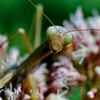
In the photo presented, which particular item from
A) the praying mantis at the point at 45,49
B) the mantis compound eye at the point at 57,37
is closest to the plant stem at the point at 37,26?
the praying mantis at the point at 45,49

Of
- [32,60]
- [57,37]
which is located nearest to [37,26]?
[32,60]

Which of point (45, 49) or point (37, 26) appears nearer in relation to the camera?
point (45, 49)

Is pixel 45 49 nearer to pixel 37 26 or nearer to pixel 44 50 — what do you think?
pixel 44 50

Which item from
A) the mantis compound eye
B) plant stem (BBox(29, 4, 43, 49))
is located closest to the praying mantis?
the mantis compound eye

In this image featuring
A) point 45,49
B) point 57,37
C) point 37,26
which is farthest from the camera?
point 37,26

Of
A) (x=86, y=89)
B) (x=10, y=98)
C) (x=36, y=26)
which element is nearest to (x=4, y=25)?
(x=36, y=26)

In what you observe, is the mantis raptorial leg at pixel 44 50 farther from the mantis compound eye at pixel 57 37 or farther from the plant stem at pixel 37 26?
the plant stem at pixel 37 26

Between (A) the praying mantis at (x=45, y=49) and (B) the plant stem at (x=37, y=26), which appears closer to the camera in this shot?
(A) the praying mantis at (x=45, y=49)

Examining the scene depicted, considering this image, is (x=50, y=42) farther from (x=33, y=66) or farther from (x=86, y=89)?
(x=86, y=89)

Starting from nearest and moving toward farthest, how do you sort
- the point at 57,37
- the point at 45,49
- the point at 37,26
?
the point at 57,37 < the point at 45,49 < the point at 37,26
